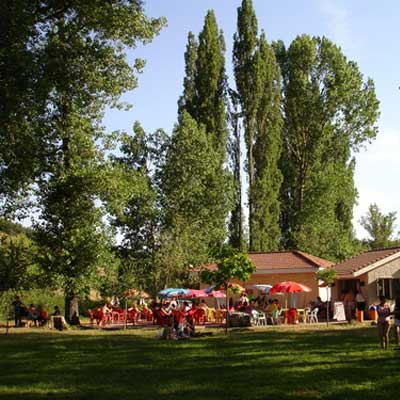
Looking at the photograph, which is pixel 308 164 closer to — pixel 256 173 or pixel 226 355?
pixel 256 173

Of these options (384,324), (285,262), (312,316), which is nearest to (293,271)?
(285,262)

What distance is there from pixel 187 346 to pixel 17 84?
8.50m

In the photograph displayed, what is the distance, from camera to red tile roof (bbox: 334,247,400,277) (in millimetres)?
29797

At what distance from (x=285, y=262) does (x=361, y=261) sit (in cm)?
412

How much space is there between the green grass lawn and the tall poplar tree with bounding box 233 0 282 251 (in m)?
21.8

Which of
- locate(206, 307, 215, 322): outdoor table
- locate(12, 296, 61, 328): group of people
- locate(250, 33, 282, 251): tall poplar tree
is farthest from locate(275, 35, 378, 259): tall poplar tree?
locate(12, 296, 61, 328): group of people

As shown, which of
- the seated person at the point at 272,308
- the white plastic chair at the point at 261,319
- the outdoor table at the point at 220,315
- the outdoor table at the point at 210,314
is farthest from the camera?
the outdoor table at the point at 210,314

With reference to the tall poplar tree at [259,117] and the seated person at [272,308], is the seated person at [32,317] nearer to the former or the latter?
the seated person at [272,308]

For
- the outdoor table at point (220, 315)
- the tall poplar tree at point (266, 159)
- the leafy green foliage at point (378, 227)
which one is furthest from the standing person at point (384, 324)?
the leafy green foliage at point (378, 227)

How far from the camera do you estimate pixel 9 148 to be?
18.6 m

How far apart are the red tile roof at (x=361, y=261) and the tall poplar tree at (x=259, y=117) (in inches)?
320

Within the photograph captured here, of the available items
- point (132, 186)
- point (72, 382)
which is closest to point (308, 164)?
point (132, 186)

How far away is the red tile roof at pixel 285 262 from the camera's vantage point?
Result: 1271 inches

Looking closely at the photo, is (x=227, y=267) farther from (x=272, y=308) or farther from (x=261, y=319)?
(x=272, y=308)
